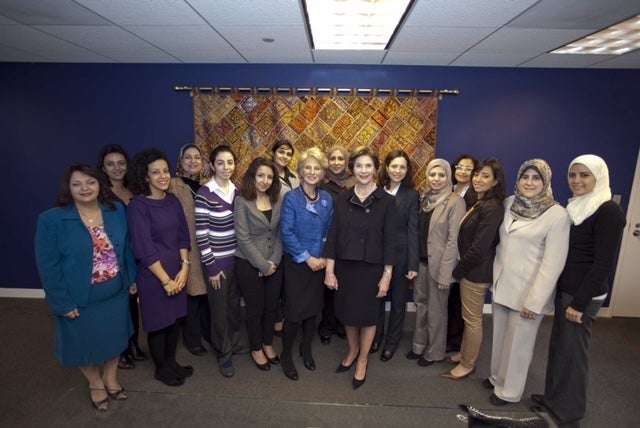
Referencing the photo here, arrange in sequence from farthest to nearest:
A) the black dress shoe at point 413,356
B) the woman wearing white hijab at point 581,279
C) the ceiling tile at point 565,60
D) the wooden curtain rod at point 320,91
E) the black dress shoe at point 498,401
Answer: the wooden curtain rod at point 320,91 → the ceiling tile at point 565,60 → the black dress shoe at point 413,356 → the black dress shoe at point 498,401 → the woman wearing white hijab at point 581,279

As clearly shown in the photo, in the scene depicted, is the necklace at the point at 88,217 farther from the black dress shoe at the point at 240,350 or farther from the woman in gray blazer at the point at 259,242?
the black dress shoe at the point at 240,350

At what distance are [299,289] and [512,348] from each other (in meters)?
1.42

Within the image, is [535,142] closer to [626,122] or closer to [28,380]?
[626,122]

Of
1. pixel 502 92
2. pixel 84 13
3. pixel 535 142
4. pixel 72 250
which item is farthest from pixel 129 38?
pixel 535 142

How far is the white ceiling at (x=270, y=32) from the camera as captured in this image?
6.05 ft

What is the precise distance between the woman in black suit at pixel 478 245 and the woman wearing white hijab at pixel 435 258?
0.08m

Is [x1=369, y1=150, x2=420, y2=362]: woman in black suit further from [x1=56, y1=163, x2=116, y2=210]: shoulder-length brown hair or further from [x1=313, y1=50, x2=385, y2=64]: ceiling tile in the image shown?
[x1=56, y1=163, x2=116, y2=210]: shoulder-length brown hair

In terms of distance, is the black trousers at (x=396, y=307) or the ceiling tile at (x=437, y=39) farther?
the black trousers at (x=396, y=307)

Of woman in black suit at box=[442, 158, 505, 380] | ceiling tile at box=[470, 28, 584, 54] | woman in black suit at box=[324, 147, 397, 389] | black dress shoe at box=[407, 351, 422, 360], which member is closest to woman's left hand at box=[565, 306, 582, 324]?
woman in black suit at box=[442, 158, 505, 380]

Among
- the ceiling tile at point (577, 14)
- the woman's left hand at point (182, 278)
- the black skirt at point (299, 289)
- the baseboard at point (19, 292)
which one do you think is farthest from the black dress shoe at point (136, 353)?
the ceiling tile at point (577, 14)

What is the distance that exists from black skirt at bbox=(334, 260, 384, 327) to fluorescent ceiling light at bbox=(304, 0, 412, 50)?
1.60 metres

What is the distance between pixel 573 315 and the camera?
5.81 ft

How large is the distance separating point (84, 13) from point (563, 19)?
9.89 feet

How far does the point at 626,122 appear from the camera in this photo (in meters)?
3.15
